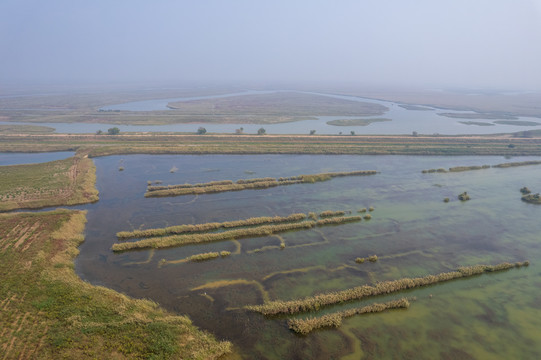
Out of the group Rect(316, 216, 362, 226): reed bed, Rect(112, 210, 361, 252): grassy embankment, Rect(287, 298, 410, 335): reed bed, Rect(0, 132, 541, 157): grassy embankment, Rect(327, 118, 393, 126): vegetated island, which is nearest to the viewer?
Rect(287, 298, 410, 335): reed bed

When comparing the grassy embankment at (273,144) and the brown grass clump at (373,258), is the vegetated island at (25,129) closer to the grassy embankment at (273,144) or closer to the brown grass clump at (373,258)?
the grassy embankment at (273,144)

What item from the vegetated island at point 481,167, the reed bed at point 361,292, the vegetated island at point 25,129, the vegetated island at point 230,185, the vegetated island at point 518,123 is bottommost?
the reed bed at point 361,292

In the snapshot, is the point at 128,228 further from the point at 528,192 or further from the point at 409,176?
the point at 528,192

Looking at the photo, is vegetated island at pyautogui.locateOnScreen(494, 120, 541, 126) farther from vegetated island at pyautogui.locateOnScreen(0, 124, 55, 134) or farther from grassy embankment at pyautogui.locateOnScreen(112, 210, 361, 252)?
vegetated island at pyautogui.locateOnScreen(0, 124, 55, 134)

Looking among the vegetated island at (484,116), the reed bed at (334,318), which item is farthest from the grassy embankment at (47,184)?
the vegetated island at (484,116)

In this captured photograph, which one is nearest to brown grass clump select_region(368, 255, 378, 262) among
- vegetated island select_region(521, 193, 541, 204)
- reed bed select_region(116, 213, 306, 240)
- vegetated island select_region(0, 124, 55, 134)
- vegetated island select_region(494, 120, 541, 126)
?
→ reed bed select_region(116, 213, 306, 240)

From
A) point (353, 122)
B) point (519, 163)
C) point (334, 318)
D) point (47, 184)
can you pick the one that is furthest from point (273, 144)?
point (519, 163)

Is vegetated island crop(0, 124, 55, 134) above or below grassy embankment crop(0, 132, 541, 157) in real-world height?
above
